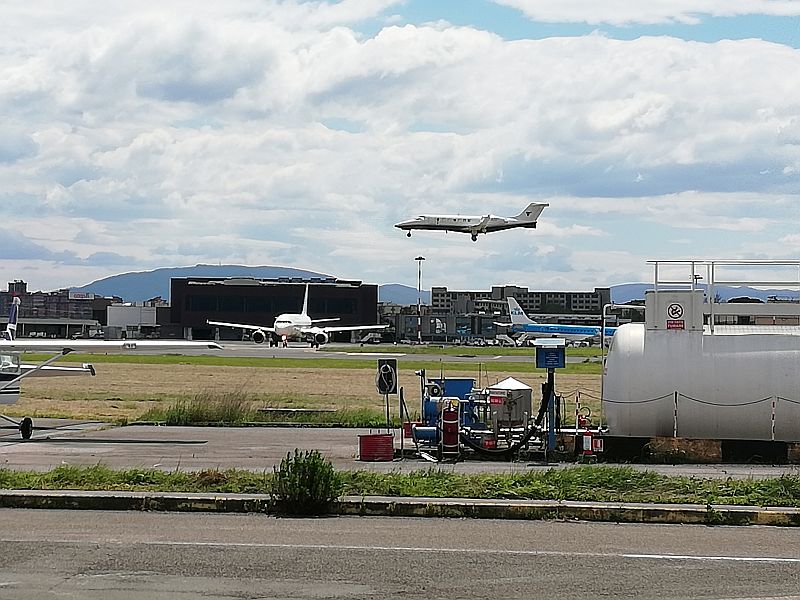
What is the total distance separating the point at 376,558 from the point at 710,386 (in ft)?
40.4

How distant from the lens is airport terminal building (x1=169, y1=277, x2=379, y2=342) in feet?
516

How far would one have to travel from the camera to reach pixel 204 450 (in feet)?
76.7

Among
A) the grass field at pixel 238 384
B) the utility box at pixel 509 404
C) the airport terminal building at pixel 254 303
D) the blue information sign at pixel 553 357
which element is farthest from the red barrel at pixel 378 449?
the airport terminal building at pixel 254 303

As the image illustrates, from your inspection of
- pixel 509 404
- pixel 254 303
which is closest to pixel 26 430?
pixel 509 404

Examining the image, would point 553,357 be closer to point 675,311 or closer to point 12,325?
point 675,311

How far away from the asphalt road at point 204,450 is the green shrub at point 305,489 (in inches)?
203

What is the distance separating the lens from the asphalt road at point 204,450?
781 inches

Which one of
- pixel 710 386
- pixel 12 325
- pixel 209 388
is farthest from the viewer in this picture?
pixel 209 388

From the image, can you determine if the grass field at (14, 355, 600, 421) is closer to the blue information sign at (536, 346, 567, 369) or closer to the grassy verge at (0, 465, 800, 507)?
the blue information sign at (536, 346, 567, 369)

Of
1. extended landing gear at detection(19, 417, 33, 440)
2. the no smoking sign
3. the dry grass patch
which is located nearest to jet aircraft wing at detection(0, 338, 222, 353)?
extended landing gear at detection(19, 417, 33, 440)

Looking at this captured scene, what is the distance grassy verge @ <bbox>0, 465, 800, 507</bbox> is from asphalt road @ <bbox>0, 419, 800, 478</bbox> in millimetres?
3020

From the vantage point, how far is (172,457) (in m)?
21.7

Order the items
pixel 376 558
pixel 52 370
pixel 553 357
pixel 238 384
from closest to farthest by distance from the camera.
Result: pixel 376 558 → pixel 553 357 → pixel 52 370 → pixel 238 384

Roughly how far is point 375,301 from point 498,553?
505 ft
